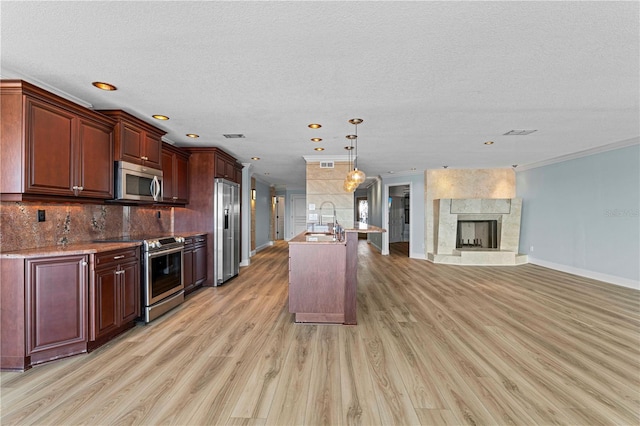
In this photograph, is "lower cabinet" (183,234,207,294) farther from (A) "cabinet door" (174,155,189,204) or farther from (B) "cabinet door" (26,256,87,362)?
(B) "cabinet door" (26,256,87,362)

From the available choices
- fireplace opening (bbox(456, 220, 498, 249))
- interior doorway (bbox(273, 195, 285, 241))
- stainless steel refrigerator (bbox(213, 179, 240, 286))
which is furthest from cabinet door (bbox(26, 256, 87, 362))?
interior doorway (bbox(273, 195, 285, 241))

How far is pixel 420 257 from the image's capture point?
850 cm

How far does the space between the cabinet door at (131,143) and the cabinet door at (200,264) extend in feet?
5.77

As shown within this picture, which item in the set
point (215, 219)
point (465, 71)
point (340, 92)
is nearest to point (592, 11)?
point (465, 71)

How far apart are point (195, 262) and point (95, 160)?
2.19 meters

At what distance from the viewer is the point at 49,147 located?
2730 mm

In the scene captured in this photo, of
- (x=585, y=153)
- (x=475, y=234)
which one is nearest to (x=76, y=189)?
(x=585, y=153)

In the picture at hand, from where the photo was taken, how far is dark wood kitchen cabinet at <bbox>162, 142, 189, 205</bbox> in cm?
466

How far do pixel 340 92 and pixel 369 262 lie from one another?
5700mm

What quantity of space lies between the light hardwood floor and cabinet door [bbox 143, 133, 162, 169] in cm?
196

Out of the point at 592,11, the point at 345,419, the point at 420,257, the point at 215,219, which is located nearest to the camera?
the point at 592,11

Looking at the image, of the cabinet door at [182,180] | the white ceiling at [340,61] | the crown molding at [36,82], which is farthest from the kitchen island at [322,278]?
the crown molding at [36,82]

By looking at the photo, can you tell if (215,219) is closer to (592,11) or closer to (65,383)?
(65,383)

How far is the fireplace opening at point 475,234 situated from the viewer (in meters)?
8.37
